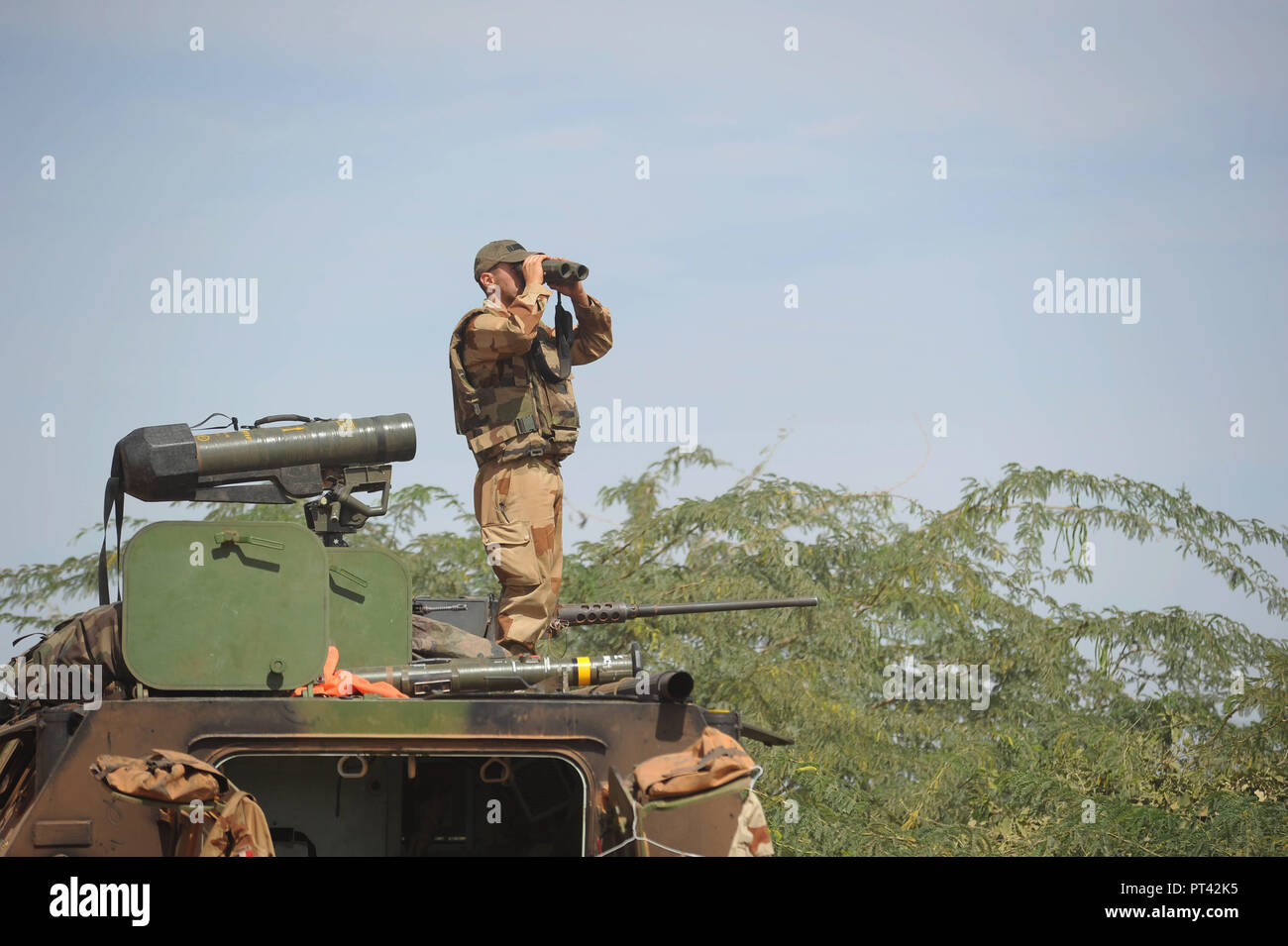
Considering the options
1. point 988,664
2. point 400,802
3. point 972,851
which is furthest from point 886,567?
point 400,802

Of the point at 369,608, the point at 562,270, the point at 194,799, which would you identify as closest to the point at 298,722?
the point at 194,799

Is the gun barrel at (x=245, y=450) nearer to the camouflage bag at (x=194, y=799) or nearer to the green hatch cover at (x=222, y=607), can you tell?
the green hatch cover at (x=222, y=607)

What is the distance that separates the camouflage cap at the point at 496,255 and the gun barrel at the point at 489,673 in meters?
2.01

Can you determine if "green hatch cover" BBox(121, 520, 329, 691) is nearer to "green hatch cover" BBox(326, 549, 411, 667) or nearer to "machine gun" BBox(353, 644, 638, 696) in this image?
"machine gun" BBox(353, 644, 638, 696)

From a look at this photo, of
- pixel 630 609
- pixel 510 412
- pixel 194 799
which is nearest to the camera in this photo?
pixel 194 799

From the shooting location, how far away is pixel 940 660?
987 centimetres

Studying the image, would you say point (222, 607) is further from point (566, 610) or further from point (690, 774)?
point (566, 610)

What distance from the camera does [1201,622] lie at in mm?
9344

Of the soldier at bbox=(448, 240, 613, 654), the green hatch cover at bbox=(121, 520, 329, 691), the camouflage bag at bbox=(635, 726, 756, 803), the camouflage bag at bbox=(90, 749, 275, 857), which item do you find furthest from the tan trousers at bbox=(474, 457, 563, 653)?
the camouflage bag at bbox=(90, 749, 275, 857)

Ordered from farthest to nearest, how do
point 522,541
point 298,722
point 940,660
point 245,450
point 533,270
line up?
point 940,660, point 522,541, point 533,270, point 245,450, point 298,722

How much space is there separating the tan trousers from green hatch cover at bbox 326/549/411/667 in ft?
3.05

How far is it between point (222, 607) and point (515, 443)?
2.12 metres

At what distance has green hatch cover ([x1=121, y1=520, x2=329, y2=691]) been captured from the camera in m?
4.38

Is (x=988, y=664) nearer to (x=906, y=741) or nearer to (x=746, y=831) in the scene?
(x=906, y=741)
